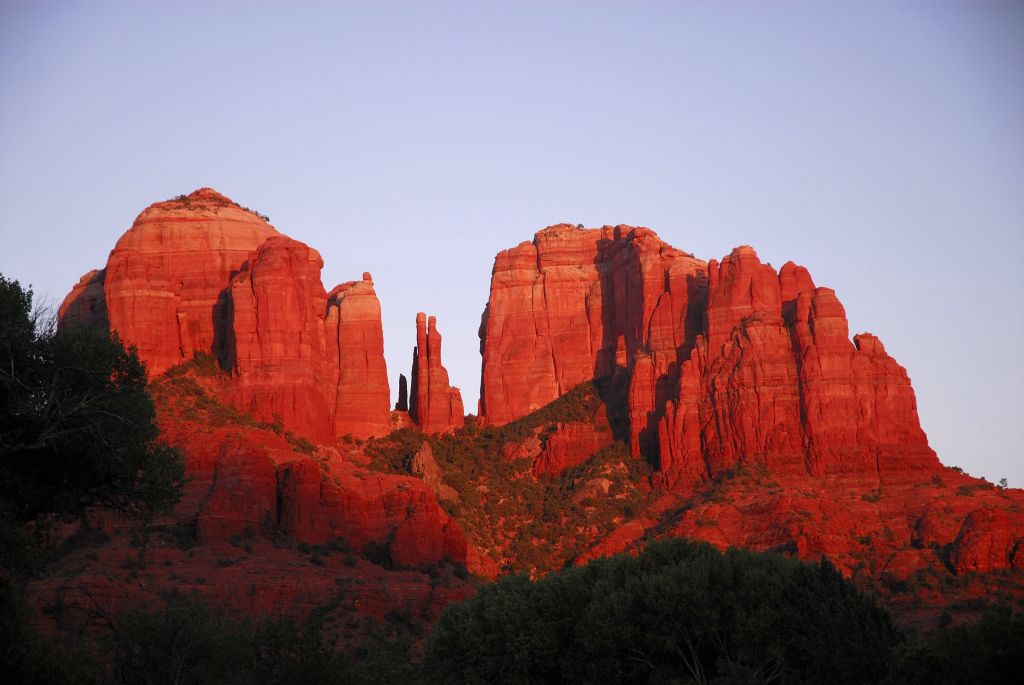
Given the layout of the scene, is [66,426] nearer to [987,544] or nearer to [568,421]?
[987,544]

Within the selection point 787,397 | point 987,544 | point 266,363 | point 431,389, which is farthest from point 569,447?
point 987,544

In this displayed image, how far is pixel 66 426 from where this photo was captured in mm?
48031

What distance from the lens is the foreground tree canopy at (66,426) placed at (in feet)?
156

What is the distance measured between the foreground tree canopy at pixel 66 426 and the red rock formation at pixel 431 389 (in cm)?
8550

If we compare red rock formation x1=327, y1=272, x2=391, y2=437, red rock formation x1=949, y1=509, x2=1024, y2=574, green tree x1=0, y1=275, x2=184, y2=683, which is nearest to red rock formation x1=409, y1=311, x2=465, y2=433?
red rock formation x1=327, y1=272, x2=391, y2=437

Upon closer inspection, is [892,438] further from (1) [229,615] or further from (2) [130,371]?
(2) [130,371]

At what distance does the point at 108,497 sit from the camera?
5075cm

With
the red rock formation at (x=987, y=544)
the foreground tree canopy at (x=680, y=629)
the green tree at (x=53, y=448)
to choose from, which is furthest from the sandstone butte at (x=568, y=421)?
the green tree at (x=53, y=448)

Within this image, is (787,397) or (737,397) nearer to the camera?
(787,397)

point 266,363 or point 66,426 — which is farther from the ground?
point 266,363

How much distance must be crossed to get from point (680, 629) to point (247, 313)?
65.0m

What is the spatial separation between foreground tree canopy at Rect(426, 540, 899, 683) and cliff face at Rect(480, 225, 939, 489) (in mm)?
54824

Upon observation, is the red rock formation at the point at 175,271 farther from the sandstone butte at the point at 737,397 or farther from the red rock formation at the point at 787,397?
the red rock formation at the point at 787,397

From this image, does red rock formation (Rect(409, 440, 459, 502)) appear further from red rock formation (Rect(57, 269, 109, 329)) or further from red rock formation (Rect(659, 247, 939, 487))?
red rock formation (Rect(57, 269, 109, 329))
